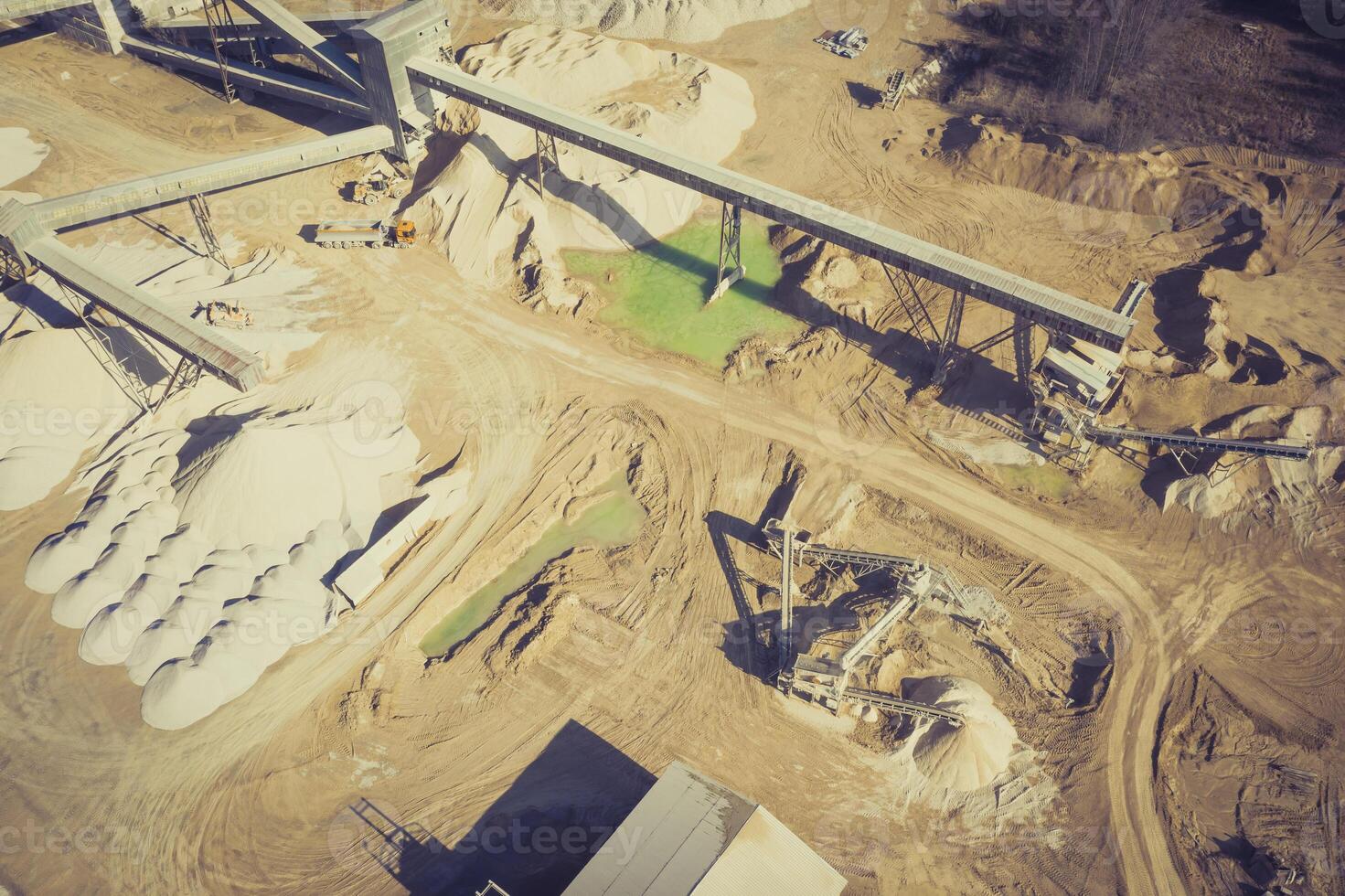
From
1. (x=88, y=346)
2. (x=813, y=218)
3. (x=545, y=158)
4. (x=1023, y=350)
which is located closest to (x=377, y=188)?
(x=545, y=158)

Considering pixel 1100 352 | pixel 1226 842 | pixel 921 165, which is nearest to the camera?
pixel 1226 842

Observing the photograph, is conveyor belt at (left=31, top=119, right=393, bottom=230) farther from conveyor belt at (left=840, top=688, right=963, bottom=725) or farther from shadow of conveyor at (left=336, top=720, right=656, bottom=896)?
conveyor belt at (left=840, top=688, right=963, bottom=725)

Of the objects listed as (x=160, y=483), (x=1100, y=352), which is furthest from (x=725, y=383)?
(x=160, y=483)

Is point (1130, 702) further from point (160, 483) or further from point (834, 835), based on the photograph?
point (160, 483)

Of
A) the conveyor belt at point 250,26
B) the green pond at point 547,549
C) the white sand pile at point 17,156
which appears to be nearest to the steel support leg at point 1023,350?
the green pond at point 547,549

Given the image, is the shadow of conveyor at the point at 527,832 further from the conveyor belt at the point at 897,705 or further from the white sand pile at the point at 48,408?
the white sand pile at the point at 48,408
